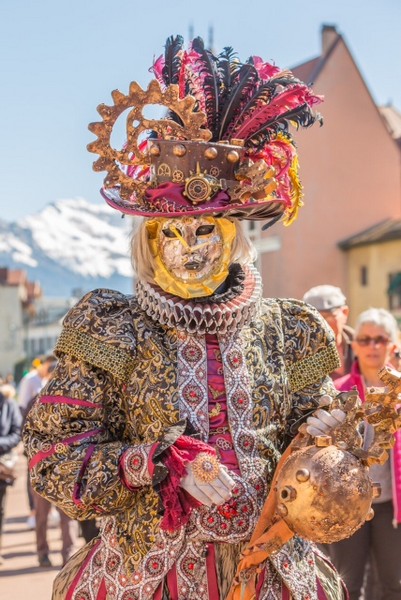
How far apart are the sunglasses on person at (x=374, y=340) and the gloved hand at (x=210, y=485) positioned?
3.27 metres

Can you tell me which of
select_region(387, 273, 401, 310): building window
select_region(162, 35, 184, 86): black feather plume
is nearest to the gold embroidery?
select_region(162, 35, 184, 86): black feather plume

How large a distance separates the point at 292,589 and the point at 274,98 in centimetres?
166

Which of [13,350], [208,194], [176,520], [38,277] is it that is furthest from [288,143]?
[38,277]

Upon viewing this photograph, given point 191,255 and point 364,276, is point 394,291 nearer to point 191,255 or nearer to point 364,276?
point 364,276

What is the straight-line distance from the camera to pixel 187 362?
12.0ft

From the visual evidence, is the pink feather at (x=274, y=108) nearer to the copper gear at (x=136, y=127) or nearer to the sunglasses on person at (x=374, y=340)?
the copper gear at (x=136, y=127)

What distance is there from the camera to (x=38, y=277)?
19950 cm

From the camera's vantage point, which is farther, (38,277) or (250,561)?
(38,277)

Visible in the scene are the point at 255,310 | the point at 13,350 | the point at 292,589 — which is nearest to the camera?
the point at 292,589

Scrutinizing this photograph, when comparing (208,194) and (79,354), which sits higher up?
(208,194)

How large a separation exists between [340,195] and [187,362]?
1185 inches

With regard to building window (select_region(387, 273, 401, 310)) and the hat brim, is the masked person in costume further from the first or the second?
building window (select_region(387, 273, 401, 310))

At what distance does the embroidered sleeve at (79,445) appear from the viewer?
3.44m

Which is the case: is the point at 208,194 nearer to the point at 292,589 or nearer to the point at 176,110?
the point at 176,110
